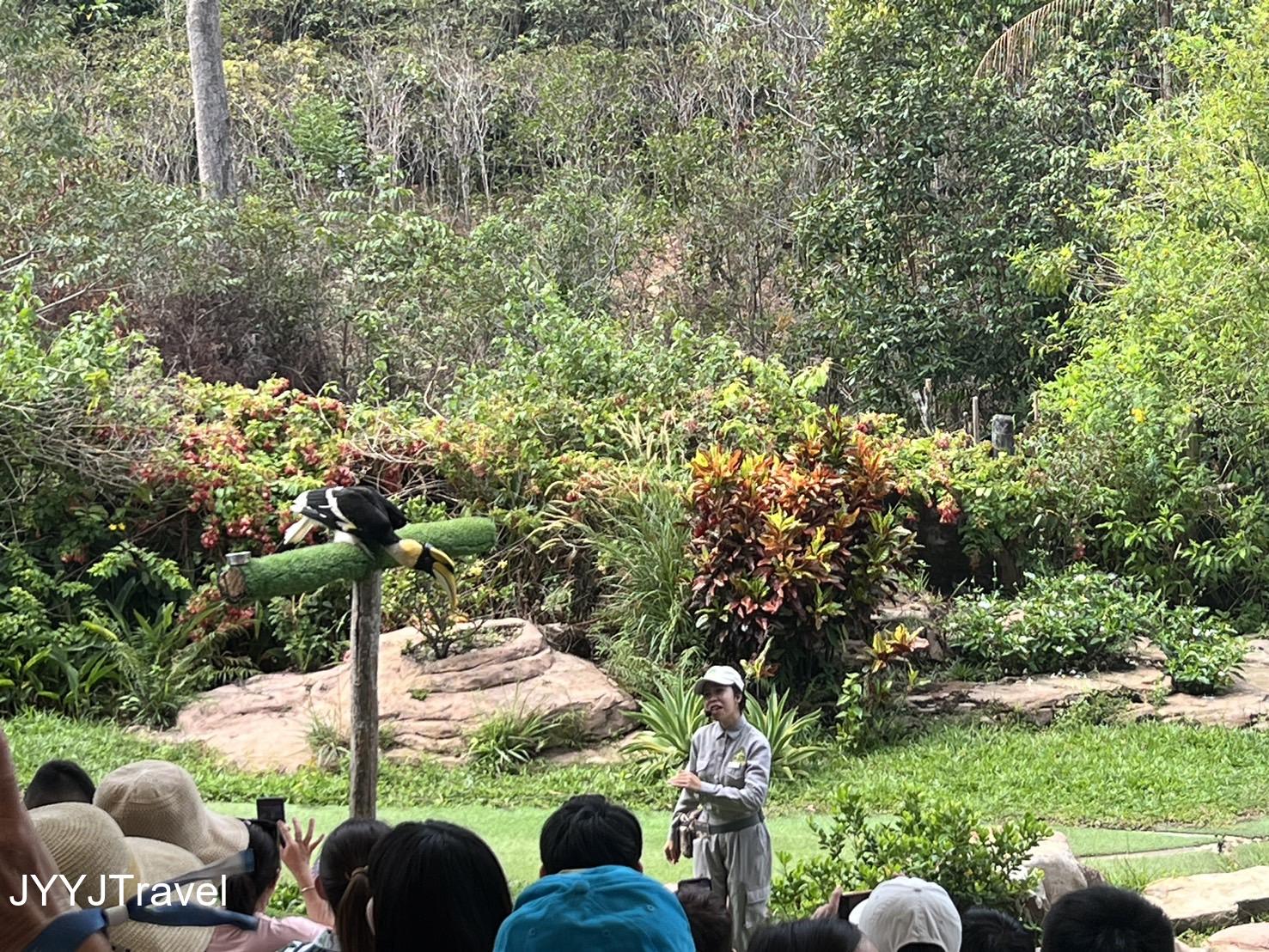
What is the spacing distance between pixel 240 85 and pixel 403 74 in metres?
2.31

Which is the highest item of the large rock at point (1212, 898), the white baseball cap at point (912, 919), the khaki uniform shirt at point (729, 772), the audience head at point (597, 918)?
the audience head at point (597, 918)

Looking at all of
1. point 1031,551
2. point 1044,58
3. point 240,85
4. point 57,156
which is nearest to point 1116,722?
point 1031,551

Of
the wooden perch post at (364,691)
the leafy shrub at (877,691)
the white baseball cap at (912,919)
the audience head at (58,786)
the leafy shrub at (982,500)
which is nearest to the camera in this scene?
the white baseball cap at (912,919)

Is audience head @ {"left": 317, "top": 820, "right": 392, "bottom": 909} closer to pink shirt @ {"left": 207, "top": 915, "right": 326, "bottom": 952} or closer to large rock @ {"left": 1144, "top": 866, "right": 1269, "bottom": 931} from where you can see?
pink shirt @ {"left": 207, "top": 915, "right": 326, "bottom": 952}

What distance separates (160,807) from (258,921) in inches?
17.5

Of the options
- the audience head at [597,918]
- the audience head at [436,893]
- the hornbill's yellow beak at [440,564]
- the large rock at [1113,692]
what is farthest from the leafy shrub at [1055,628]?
the audience head at [597,918]

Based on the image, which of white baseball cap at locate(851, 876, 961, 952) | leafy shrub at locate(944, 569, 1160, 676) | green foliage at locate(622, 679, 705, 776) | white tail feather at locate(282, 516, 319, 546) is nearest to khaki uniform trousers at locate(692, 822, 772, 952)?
white tail feather at locate(282, 516, 319, 546)

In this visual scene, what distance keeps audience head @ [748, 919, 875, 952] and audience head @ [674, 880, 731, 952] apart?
0.50 meters

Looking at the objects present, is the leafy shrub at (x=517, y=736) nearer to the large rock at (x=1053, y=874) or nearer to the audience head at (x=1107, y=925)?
the large rock at (x=1053, y=874)

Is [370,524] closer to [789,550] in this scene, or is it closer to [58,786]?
[58,786]

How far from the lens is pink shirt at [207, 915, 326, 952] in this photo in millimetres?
2915

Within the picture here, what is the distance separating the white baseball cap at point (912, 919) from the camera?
3.31 m

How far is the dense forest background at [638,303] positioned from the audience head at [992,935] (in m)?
5.76

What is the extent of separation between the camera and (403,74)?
69.6 ft
